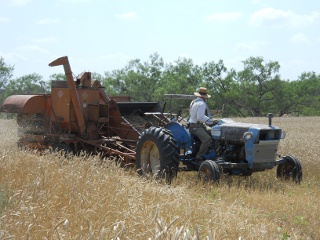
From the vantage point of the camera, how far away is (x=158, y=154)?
8.31 m

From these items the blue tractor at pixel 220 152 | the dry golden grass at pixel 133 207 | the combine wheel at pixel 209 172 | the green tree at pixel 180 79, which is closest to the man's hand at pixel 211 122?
the blue tractor at pixel 220 152

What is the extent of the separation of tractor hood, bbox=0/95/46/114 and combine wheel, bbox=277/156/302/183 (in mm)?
5450

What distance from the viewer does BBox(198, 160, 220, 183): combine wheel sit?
747 centimetres

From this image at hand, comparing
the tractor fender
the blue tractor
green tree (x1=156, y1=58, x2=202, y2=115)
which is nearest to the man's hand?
the blue tractor

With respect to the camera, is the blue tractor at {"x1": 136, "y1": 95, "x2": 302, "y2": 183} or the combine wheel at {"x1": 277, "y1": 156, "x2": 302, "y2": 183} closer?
the blue tractor at {"x1": 136, "y1": 95, "x2": 302, "y2": 183}

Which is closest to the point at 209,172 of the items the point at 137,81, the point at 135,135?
the point at 135,135

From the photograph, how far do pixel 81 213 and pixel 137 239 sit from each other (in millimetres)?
729

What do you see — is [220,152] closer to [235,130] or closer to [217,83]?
[235,130]

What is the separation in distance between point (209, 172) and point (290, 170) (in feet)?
6.14

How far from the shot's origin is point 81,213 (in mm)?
3625

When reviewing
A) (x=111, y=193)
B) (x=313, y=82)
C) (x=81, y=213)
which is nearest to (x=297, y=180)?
(x=111, y=193)

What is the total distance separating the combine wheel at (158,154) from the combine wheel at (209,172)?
461mm

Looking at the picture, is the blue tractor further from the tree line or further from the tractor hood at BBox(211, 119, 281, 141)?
the tree line

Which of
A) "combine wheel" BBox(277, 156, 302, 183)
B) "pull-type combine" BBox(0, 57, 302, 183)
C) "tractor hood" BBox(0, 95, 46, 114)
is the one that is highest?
"tractor hood" BBox(0, 95, 46, 114)
